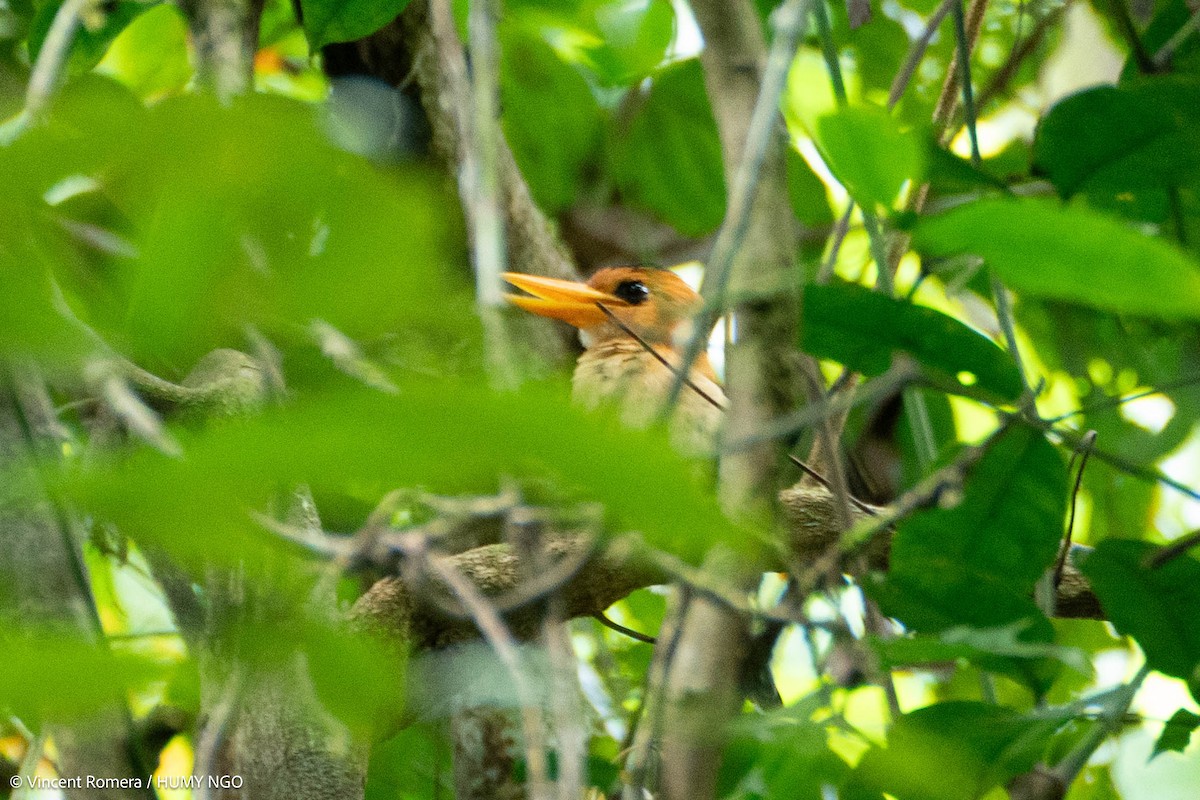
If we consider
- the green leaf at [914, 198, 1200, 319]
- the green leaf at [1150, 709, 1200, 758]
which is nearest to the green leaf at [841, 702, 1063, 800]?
the green leaf at [1150, 709, 1200, 758]

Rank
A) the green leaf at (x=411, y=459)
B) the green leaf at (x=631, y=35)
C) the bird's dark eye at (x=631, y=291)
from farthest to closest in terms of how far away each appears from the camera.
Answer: the bird's dark eye at (x=631, y=291) → the green leaf at (x=631, y=35) → the green leaf at (x=411, y=459)

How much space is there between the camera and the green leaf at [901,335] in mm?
913


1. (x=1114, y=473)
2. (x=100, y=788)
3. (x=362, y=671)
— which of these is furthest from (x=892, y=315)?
(x=1114, y=473)

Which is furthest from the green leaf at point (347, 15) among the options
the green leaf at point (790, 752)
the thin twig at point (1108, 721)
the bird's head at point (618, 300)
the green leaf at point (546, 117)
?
the thin twig at point (1108, 721)

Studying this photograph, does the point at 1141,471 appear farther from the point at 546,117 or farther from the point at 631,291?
the point at 631,291

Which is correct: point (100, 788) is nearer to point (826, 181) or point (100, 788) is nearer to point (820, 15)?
point (820, 15)

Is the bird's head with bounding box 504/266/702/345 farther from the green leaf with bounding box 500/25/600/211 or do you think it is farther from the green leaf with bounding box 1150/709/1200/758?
the green leaf with bounding box 1150/709/1200/758

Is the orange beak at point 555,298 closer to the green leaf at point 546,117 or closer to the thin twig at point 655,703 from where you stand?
the green leaf at point 546,117

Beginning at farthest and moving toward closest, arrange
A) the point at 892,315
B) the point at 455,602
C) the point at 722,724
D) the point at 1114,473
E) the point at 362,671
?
the point at 1114,473 < the point at 455,602 < the point at 892,315 < the point at 722,724 < the point at 362,671

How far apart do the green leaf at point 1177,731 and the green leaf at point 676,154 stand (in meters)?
1.32

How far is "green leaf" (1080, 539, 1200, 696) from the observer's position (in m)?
0.94

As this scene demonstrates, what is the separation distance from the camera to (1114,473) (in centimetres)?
186

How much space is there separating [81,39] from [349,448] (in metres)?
1.54

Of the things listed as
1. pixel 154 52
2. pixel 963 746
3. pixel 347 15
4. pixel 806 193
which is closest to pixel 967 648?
pixel 963 746
